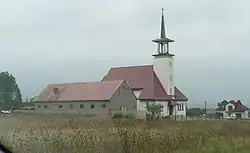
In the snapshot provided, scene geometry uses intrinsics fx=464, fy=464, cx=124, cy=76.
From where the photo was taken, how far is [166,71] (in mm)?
59344

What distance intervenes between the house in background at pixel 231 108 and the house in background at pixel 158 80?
9522mm

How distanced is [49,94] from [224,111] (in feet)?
99.7

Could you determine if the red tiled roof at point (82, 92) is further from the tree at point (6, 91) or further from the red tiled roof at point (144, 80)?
the tree at point (6, 91)

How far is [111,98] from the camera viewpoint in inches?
1823

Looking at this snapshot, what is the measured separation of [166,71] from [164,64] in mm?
940

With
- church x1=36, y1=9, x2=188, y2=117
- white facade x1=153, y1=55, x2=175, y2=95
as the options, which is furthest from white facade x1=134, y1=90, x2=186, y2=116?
white facade x1=153, y1=55, x2=175, y2=95

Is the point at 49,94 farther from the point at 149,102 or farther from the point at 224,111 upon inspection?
the point at 224,111

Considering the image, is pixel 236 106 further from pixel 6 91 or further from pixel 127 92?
pixel 6 91

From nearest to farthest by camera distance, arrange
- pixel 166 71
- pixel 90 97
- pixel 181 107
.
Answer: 1. pixel 90 97
2. pixel 166 71
3. pixel 181 107

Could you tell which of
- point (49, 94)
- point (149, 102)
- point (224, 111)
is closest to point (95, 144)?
point (49, 94)

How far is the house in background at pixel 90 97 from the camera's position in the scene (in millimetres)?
46438

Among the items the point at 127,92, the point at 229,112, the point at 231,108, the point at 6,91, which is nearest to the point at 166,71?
the point at 127,92

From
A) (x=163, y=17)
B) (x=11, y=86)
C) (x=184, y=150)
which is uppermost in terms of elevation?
(x=163, y=17)

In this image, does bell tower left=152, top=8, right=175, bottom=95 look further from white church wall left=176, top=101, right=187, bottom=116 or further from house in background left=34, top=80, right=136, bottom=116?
house in background left=34, top=80, right=136, bottom=116
